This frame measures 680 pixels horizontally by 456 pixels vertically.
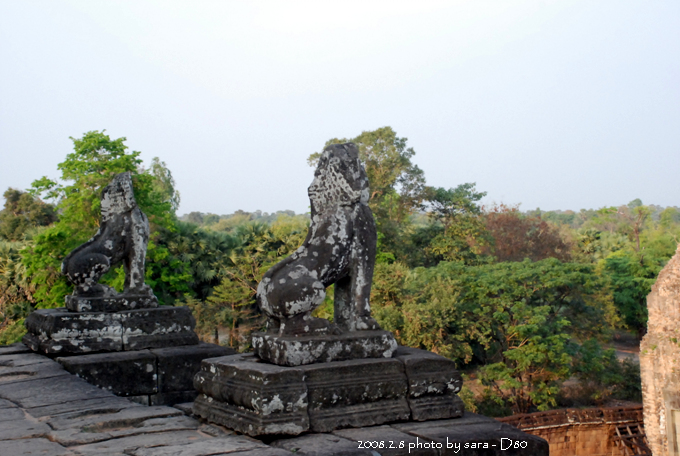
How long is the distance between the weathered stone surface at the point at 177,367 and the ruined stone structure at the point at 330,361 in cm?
175

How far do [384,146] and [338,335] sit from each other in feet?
69.9

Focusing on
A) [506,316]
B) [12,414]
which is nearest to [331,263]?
[12,414]

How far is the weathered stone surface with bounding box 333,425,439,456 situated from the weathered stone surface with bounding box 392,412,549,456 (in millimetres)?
37

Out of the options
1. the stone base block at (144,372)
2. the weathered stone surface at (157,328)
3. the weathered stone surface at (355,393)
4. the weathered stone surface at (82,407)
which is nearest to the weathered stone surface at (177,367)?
the stone base block at (144,372)

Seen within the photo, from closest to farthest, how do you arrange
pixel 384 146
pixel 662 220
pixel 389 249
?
pixel 389 249 < pixel 384 146 < pixel 662 220

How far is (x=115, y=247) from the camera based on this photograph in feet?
19.3

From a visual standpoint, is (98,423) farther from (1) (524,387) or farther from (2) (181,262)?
(2) (181,262)

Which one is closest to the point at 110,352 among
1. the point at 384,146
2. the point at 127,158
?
the point at 127,158

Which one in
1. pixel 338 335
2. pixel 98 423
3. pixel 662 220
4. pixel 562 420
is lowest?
pixel 562 420

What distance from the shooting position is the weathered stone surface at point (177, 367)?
17.1ft

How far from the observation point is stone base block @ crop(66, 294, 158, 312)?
565cm

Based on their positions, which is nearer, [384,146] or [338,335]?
[338,335]

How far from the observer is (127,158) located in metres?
17.1

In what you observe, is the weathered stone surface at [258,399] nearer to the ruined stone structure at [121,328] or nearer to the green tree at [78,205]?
the ruined stone structure at [121,328]
